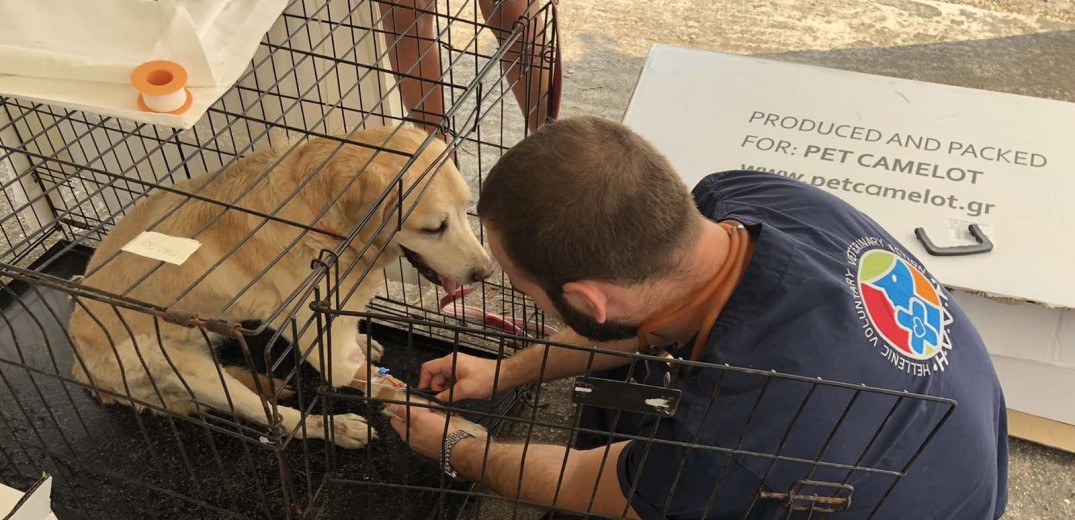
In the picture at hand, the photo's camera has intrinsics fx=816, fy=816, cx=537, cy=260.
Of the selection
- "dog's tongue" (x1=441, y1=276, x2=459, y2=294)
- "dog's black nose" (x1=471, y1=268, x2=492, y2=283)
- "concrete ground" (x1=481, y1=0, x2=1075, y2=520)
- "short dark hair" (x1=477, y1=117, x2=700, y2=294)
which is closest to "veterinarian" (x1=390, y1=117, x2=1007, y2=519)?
"short dark hair" (x1=477, y1=117, x2=700, y2=294)

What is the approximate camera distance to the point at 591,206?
1.18 meters

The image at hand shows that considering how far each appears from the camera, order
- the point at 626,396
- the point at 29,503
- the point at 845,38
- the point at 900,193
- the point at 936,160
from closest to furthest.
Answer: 1. the point at 29,503
2. the point at 626,396
3. the point at 900,193
4. the point at 936,160
5. the point at 845,38

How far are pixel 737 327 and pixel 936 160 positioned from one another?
1.39 metres

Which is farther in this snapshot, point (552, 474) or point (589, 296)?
point (552, 474)

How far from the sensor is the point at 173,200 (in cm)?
181

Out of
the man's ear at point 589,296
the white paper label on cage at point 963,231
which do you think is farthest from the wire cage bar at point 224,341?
the white paper label on cage at point 963,231

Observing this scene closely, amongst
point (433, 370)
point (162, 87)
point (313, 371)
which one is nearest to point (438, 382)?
point (433, 370)

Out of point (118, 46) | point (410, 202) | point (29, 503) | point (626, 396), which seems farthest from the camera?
point (410, 202)

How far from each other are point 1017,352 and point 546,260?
1447 mm

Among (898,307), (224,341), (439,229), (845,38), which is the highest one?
(845,38)

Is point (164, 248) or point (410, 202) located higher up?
point (410, 202)

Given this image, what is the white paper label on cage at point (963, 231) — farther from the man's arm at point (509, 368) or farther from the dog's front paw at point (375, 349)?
the dog's front paw at point (375, 349)

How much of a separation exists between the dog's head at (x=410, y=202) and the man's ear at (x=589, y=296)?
341mm

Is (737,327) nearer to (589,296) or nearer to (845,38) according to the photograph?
(589,296)
